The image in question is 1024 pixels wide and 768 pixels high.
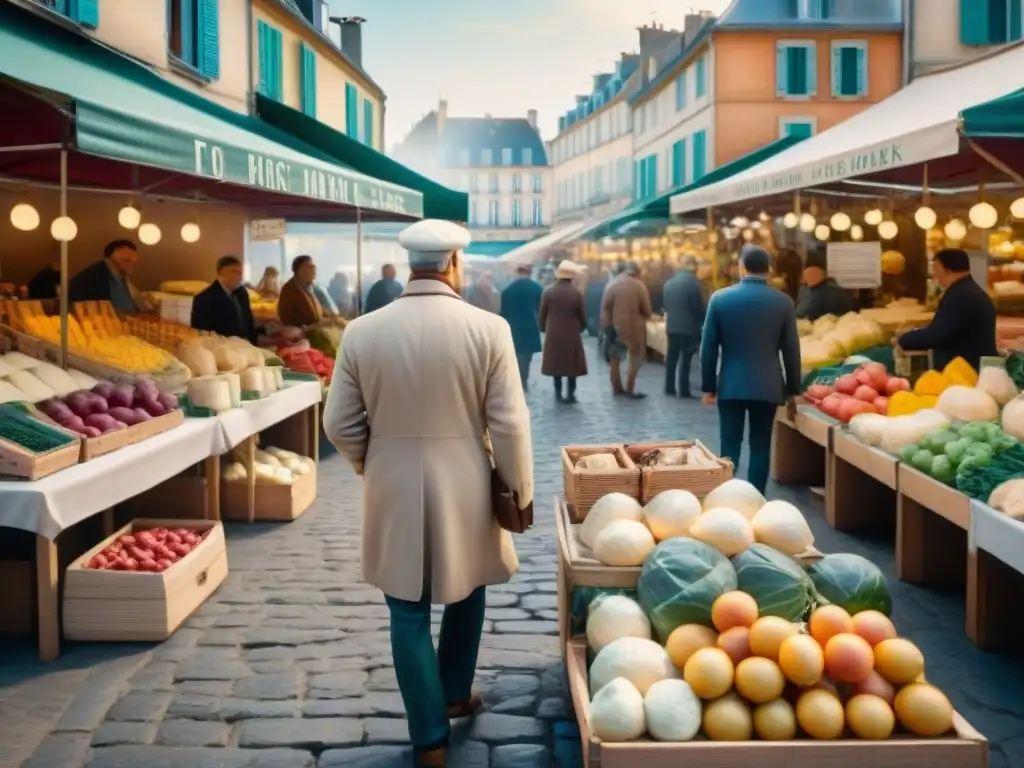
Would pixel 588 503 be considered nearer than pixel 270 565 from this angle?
Yes

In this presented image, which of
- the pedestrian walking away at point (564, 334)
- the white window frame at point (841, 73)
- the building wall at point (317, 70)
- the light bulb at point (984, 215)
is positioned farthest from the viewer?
the white window frame at point (841, 73)

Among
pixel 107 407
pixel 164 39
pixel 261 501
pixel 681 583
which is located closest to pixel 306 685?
pixel 681 583

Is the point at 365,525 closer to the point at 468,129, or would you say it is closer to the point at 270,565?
the point at 270,565

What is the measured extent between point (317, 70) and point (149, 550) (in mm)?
16188

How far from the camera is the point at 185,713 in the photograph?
15.3 feet

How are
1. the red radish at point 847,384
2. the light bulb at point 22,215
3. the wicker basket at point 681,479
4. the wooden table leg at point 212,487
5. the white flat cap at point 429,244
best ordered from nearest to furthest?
the white flat cap at point 429,244, the wicker basket at point 681,479, the wooden table leg at point 212,487, the light bulb at point 22,215, the red radish at point 847,384

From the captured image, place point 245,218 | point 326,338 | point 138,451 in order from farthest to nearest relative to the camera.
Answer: point 245,218 < point 326,338 < point 138,451

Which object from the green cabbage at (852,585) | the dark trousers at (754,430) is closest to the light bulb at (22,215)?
the dark trousers at (754,430)

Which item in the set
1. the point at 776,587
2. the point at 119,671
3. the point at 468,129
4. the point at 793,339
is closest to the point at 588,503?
the point at 776,587

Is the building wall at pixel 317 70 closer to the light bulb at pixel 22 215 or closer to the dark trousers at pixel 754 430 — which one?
the light bulb at pixel 22 215

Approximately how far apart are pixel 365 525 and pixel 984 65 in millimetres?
10228

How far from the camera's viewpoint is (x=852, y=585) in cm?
412

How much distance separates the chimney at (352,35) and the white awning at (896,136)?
14.4 metres

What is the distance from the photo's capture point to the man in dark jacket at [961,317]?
8070mm
